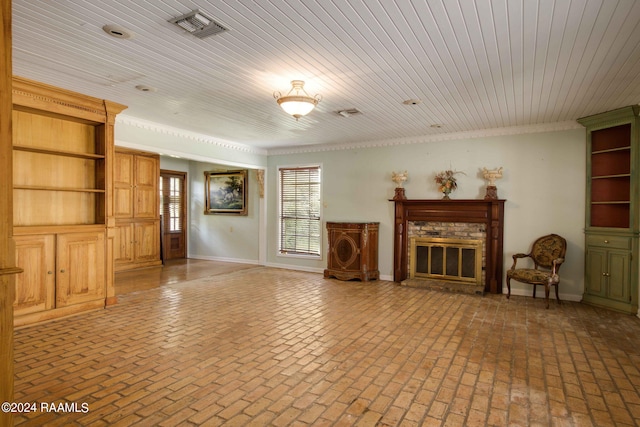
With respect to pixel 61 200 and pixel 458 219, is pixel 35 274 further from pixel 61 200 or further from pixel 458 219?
pixel 458 219

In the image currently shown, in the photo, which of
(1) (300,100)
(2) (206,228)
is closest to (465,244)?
(1) (300,100)

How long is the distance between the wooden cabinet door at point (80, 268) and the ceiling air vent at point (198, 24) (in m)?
3.10

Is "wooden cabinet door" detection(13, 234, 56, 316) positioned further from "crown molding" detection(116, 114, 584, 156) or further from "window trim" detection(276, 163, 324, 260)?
"window trim" detection(276, 163, 324, 260)

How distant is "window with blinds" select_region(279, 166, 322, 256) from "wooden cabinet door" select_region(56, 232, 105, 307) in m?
3.98


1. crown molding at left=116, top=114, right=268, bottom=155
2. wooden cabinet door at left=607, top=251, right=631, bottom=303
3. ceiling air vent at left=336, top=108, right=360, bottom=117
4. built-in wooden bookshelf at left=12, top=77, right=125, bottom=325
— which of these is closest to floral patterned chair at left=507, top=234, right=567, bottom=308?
wooden cabinet door at left=607, top=251, right=631, bottom=303

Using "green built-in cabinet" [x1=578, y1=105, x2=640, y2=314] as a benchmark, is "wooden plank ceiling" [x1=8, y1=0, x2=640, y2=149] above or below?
above

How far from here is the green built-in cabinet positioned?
15.7ft

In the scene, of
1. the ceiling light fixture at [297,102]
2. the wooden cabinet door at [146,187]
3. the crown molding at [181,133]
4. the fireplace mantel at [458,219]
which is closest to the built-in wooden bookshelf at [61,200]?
the crown molding at [181,133]

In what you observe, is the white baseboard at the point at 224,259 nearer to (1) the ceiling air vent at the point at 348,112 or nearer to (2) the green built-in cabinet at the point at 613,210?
(1) the ceiling air vent at the point at 348,112

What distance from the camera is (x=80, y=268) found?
4.60 m

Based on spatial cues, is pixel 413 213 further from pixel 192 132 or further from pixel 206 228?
pixel 206 228

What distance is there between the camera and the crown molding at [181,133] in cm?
537

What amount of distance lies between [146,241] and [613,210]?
842cm

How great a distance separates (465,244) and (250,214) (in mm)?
4747
